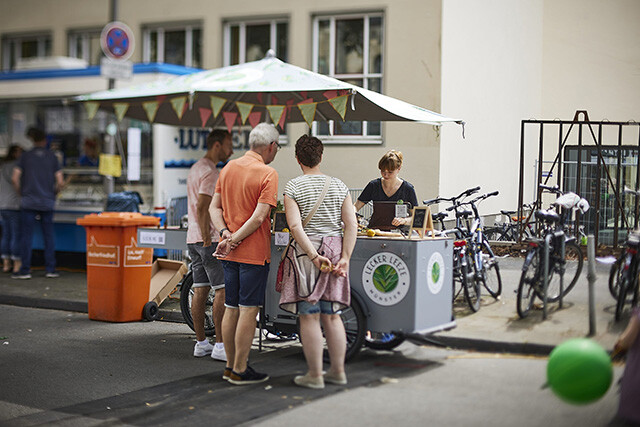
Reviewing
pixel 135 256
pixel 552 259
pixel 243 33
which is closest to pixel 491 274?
pixel 552 259

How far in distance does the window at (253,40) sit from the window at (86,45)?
3352 mm

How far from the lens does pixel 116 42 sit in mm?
12617

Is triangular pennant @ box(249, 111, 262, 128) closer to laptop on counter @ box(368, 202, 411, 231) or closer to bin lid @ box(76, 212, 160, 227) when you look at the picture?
bin lid @ box(76, 212, 160, 227)

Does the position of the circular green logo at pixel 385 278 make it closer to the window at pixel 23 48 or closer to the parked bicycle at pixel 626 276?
the parked bicycle at pixel 626 276

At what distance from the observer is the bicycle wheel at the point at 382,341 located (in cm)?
787

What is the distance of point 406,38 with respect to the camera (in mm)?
13102

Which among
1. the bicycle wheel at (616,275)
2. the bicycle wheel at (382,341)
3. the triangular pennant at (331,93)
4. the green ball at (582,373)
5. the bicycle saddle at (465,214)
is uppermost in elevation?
the triangular pennant at (331,93)

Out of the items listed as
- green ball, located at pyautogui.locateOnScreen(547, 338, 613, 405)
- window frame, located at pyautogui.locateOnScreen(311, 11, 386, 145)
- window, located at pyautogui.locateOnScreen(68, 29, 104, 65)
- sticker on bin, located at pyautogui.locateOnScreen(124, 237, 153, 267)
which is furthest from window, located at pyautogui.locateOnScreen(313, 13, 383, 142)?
green ball, located at pyautogui.locateOnScreen(547, 338, 613, 405)

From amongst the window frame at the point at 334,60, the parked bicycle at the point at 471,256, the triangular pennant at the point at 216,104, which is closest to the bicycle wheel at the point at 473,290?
the parked bicycle at the point at 471,256

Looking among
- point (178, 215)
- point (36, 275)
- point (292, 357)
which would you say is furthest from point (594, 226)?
point (36, 275)

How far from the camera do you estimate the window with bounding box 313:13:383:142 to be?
13.4 m

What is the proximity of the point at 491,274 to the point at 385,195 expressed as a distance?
1.31 m

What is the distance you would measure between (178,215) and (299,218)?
6802mm

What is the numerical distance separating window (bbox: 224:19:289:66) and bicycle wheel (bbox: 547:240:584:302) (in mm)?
8344
